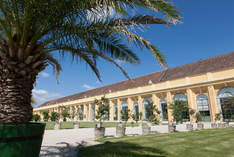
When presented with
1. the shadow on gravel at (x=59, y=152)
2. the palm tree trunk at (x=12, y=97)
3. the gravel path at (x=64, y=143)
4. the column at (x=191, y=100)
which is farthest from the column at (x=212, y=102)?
the palm tree trunk at (x=12, y=97)

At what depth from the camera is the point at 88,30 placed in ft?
13.8

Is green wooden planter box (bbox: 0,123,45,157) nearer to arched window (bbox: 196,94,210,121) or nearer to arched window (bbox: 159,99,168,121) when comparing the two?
arched window (bbox: 196,94,210,121)

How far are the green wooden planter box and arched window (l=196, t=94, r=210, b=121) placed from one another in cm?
2403

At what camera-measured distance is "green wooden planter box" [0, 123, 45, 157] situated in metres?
3.26

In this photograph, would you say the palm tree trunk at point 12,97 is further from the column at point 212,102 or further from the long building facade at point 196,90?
the column at point 212,102

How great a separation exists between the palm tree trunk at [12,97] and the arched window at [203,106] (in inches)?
955

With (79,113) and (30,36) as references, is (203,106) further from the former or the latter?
(79,113)

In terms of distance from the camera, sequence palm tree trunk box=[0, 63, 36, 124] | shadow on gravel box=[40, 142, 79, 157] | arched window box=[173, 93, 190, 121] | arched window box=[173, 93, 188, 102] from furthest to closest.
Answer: arched window box=[173, 93, 188, 102] < arched window box=[173, 93, 190, 121] < shadow on gravel box=[40, 142, 79, 157] < palm tree trunk box=[0, 63, 36, 124]

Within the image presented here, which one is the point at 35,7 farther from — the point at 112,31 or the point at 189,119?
the point at 189,119

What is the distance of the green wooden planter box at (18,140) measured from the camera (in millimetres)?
3264

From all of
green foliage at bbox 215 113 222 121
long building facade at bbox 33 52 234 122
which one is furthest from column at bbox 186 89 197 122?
green foliage at bbox 215 113 222 121

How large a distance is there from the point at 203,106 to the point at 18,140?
25.5 metres

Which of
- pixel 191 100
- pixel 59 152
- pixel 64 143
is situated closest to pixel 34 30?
pixel 59 152

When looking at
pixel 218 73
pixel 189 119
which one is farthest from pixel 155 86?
pixel 218 73
